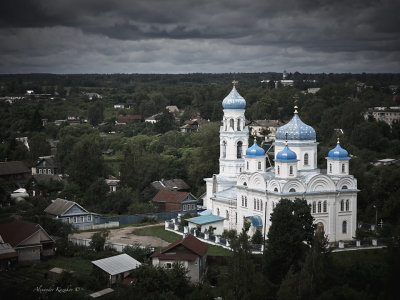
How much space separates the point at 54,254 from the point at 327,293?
13.5 m

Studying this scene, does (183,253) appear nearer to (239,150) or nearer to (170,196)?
(239,150)

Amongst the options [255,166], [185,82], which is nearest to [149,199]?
[255,166]

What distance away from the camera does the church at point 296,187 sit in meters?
28.4

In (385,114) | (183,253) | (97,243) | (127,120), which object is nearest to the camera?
(183,253)

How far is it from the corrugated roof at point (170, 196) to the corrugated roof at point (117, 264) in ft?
48.1

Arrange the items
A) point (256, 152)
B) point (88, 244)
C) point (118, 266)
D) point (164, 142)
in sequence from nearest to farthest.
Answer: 1. point (118, 266)
2. point (88, 244)
3. point (256, 152)
4. point (164, 142)

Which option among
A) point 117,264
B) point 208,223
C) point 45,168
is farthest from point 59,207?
point 45,168

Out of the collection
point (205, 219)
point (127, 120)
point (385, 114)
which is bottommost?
point (205, 219)

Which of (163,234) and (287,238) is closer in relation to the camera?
(287,238)

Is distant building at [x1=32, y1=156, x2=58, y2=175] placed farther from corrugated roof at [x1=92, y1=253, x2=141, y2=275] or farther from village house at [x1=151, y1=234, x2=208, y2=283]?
village house at [x1=151, y1=234, x2=208, y2=283]

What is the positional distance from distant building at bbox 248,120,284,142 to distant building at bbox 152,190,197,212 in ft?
78.0

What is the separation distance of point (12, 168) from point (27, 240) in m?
20.0

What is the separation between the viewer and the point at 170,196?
40.0 meters

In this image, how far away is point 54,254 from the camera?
27531 mm
